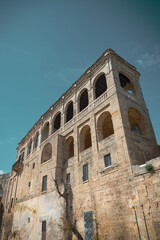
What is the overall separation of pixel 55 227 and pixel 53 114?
12652mm

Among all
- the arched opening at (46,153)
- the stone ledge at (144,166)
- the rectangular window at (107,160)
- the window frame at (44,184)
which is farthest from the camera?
the arched opening at (46,153)

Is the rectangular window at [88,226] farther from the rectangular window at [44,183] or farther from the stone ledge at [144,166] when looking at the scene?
the rectangular window at [44,183]

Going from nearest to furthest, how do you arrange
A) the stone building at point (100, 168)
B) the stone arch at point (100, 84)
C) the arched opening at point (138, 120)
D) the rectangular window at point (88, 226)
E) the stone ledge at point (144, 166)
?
1. the stone ledge at point (144, 166)
2. the stone building at point (100, 168)
3. the rectangular window at point (88, 226)
4. the arched opening at point (138, 120)
5. the stone arch at point (100, 84)

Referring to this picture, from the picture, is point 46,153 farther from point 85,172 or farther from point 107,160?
point 107,160

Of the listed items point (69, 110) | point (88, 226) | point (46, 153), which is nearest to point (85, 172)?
point (88, 226)

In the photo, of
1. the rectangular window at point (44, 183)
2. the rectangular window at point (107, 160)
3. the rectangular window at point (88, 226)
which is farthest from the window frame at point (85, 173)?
the rectangular window at point (44, 183)

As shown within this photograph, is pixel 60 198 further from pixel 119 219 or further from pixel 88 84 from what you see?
pixel 88 84

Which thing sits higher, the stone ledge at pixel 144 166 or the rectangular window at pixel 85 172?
the rectangular window at pixel 85 172

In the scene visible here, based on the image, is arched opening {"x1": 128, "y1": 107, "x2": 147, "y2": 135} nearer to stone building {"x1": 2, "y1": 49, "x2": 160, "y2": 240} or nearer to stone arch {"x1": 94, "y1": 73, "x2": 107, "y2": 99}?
stone building {"x1": 2, "y1": 49, "x2": 160, "y2": 240}

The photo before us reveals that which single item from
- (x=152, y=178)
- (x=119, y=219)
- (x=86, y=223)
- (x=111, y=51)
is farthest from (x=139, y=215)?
(x=111, y=51)

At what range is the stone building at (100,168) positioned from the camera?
31.3ft

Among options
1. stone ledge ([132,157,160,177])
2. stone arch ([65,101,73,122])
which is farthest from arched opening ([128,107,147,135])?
stone arch ([65,101,73,122])

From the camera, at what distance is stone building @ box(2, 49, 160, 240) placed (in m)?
9.55

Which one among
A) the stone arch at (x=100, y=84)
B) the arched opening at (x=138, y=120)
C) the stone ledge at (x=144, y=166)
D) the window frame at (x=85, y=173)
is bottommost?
the stone ledge at (x=144, y=166)
